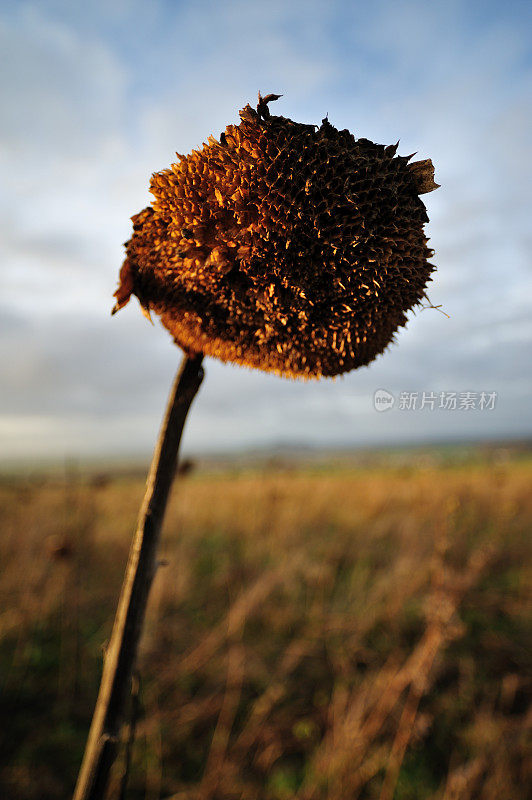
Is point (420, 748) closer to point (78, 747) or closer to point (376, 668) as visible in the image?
point (376, 668)

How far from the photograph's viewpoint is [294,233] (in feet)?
3.27

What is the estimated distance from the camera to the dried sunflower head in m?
0.98

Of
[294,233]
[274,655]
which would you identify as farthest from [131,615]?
[274,655]

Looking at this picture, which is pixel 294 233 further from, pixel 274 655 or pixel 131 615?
pixel 274 655

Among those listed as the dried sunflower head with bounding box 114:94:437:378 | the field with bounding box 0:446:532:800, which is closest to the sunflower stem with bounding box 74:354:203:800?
the dried sunflower head with bounding box 114:94:437:378

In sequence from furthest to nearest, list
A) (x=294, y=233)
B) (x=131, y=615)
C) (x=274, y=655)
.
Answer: (x=274, y=655) → (x=131, y=615) → (x=294, y=233)

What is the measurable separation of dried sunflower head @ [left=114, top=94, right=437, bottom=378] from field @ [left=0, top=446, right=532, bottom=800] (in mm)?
1623

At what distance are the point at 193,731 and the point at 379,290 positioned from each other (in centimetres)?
326

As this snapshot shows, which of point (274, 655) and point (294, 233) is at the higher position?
point (294, 233)

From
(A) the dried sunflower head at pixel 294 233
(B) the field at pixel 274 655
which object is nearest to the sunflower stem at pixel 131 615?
(A) the dried sunflower head at pixel 294 233

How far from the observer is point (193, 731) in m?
3.18

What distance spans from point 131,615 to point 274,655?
3167 mm

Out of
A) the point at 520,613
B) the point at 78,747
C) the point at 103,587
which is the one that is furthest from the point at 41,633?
the point at 520,613

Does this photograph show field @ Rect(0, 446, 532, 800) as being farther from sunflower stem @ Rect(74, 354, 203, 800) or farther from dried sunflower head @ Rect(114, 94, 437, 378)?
dried sunflower head @ Rect(114, 94, 437, 378)
